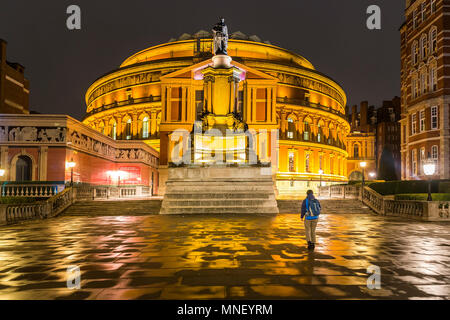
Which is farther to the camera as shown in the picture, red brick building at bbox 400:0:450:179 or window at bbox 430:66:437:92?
window at bbox 430:66:437:92

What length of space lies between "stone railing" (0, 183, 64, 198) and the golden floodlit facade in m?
24.1

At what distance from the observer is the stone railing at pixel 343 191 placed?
32597 mm

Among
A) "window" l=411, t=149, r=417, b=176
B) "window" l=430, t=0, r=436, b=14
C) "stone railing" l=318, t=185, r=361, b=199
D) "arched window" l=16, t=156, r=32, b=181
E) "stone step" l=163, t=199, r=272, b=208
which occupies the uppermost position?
"window" l=430, t=0, r=436, b=14

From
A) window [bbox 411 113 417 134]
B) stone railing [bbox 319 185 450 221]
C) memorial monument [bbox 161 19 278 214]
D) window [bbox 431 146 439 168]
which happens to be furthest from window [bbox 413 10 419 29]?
memorial monument [bbox 161 19 278 214]

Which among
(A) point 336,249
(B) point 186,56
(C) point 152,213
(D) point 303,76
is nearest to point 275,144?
(D) point 303,76

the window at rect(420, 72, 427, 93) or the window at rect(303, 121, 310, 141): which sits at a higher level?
the window at rect(420, 72, 427, 93)

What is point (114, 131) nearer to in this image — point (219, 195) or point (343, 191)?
point (343, 191)

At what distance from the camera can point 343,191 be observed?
3578cm

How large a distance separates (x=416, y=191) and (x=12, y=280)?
2892 centimetres

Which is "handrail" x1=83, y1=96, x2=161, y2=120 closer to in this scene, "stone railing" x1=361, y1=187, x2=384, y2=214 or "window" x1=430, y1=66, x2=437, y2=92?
"window" x1=430, y1=66, x2=437, y2=92

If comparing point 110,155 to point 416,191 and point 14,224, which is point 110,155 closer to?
point 14,224

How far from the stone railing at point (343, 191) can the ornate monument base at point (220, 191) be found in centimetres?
956

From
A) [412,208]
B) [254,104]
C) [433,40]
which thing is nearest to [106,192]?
[412,208]

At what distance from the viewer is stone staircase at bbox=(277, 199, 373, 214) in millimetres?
26797
